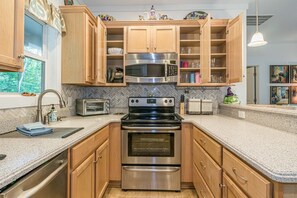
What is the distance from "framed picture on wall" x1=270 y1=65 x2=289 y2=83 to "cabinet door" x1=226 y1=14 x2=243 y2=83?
4142mm

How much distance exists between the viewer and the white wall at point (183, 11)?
324 centimetres

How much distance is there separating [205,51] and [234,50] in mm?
364

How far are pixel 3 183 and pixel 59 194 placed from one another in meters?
0.54

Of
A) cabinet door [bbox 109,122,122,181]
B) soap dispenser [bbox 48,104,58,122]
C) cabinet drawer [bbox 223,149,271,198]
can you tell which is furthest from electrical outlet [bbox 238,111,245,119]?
soap dispenser [bbox 48,104,58,122]

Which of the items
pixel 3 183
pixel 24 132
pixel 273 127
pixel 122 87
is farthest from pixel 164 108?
pixel 3 183

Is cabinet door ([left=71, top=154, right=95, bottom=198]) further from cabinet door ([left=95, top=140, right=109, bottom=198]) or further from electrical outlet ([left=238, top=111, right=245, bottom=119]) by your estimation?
electrical outlet ([left=238, top=111, right=245, bottom=119])

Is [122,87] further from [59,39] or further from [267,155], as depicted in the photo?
[267,155]

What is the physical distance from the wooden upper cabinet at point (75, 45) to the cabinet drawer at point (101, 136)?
68cm

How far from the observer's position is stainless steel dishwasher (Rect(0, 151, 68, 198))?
817 mm

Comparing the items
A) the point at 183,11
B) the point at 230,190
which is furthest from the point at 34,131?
the point at 183,11

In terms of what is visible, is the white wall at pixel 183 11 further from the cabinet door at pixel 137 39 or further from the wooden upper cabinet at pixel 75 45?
the wooden upper cabinet at pixel 75 45

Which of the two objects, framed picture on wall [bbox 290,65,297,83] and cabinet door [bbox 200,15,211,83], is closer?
cabinet door [bbox 200,15,211,83]

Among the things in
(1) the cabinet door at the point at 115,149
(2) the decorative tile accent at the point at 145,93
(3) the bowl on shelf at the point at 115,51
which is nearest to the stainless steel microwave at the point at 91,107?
(2) the decorative tile accent at the point at 145,93

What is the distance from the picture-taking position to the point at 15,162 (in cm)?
89
